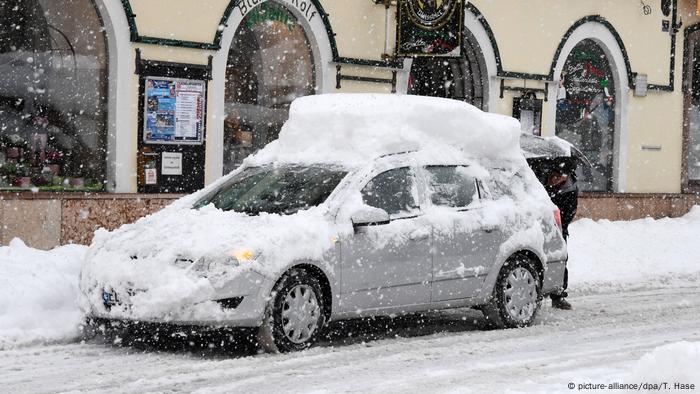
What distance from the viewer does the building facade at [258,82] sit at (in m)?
14.7

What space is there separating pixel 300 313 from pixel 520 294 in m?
2.68

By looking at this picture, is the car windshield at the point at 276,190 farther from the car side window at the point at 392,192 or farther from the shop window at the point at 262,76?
the shop window at the point at 262,76

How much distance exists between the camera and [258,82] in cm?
1725

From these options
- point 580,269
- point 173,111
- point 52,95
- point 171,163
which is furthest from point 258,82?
point 580,269

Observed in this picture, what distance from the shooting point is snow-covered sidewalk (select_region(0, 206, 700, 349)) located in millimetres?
9703

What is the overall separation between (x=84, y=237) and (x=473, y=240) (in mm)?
6051

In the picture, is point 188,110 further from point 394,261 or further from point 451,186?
point 394,261

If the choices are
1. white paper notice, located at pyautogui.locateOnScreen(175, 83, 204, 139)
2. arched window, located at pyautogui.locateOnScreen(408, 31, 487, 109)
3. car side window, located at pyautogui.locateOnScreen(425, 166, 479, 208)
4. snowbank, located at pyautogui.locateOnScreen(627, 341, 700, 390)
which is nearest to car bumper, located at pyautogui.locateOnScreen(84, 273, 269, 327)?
car side window, located at pyautogui.locateOnScreen(425, 166, 479, 208)

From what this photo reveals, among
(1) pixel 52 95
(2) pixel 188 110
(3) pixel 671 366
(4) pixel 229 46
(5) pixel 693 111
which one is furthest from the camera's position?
(5) pixel 693 111

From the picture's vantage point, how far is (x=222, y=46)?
54.0 ft

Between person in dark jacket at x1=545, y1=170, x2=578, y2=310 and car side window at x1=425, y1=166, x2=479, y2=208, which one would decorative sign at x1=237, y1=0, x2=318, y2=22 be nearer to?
person in dark jacket at x1=545, y1=170, x2=578, y2=310

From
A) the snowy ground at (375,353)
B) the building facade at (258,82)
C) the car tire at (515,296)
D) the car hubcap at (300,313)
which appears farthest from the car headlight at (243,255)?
the building facade at (258,82)

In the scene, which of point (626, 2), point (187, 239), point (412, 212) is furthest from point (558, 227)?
point (626, 2)

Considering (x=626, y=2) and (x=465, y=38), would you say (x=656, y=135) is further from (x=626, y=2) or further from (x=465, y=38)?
(x=465, y=38)
